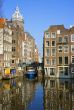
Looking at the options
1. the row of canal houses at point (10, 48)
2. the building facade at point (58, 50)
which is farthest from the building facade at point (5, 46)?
the building facade at point (58, 50)

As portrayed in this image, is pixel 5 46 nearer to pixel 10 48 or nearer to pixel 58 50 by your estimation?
pixel 10 48

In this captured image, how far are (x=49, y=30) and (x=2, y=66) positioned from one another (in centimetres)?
1426

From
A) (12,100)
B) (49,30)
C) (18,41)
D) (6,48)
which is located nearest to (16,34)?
(18,41)

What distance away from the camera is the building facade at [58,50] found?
238 feet

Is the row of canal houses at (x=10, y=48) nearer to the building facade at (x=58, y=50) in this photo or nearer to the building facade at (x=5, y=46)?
the building facade at (x=5, y=46)

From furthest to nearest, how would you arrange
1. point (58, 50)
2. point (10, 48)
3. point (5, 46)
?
point (10, 48)
point (5, 46)
point (58, 50)

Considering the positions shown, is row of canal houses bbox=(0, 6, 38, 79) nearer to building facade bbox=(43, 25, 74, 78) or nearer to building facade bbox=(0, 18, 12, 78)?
building facade bbox=(0, 18, 12, 78)

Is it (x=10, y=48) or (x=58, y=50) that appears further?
(x=10, y=48)

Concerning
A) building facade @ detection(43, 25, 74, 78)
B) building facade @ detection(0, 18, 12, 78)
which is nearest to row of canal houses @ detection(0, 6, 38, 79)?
building facade @ detection(0, 18, 12, 78)

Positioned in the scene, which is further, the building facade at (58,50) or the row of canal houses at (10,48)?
the row of canal houses at (10,48)

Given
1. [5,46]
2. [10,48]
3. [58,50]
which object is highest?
[5,46]

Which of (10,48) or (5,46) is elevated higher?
(5,46)

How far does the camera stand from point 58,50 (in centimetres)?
7344

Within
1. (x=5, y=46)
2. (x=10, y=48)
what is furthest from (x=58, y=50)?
(x=10, y=48)
